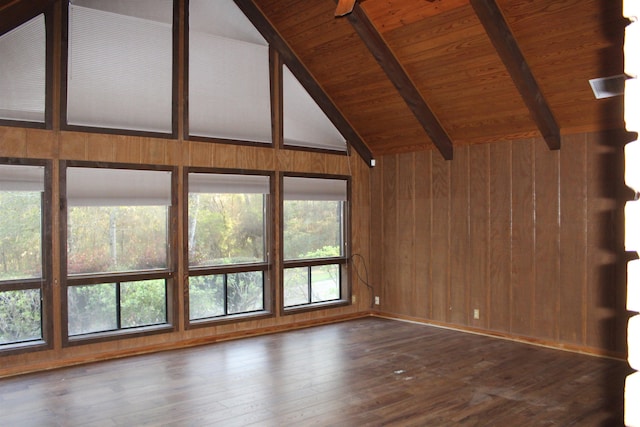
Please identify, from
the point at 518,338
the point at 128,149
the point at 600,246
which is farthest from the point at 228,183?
the point at 600,246

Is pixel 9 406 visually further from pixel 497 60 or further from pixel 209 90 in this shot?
pixel 497 60

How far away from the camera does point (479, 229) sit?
19.9 feet

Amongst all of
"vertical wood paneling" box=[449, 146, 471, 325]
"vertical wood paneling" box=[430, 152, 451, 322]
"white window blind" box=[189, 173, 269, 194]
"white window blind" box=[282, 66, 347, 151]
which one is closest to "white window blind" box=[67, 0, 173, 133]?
"white window blind" box=[189, 173, 269, 194]

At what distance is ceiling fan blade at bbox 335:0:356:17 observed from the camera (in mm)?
3967

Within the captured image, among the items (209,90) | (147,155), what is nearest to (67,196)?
(147,155)

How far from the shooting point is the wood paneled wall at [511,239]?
16.5 ft

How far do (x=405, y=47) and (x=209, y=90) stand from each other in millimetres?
2294

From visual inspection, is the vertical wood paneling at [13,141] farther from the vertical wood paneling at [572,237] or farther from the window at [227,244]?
the vertical wood paneling at [572,237]

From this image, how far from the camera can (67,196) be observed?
487 centimetres

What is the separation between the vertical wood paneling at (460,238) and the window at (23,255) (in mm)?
4639

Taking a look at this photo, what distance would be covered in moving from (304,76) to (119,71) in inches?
92.8

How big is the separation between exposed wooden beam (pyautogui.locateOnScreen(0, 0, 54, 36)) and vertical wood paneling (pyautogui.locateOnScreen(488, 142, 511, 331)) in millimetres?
5054

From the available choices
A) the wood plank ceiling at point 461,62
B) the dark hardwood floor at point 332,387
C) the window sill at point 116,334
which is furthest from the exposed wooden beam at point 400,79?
the window sill at point 116,334

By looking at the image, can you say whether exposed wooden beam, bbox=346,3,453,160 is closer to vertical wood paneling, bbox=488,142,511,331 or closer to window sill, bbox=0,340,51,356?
vertical wood paneling, bbox=488,142,511,331
